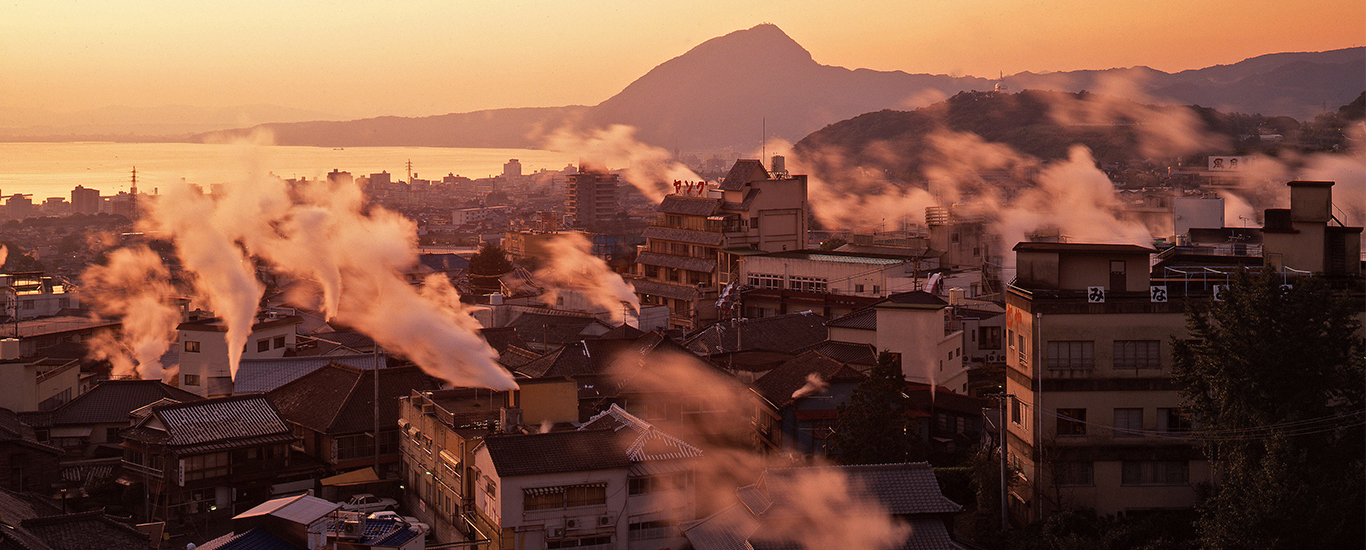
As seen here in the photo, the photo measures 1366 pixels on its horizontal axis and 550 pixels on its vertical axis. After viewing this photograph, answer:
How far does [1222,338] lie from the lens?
1908 cm

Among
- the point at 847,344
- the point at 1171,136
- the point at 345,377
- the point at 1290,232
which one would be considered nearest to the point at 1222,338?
the point at 1290,232

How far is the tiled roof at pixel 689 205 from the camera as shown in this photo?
52844 mm

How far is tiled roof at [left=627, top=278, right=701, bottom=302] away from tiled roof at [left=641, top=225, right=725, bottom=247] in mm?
2105

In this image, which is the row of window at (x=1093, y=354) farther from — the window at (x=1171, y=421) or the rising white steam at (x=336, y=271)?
the rising white steam at (x=336, y=271)

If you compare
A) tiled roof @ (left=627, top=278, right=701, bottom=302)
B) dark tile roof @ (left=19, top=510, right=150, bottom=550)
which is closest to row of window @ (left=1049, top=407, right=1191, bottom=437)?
dark tile roof @ (left=19, top=510, right=150, bottom=550)

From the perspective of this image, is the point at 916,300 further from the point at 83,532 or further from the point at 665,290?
the point at 83,532

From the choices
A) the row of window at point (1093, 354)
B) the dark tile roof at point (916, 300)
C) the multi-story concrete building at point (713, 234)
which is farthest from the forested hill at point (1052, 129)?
the row of window at point (1093, 354)

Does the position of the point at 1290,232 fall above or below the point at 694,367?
above

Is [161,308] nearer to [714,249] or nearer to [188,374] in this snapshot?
[188,374]

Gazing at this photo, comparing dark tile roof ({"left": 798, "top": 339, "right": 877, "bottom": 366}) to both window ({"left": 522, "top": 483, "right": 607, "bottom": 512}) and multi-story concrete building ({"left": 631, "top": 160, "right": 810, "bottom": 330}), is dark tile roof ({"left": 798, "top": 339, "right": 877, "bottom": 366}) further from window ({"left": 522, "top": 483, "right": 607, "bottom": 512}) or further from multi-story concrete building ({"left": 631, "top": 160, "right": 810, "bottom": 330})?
multi-story concrete building ({"left": 631, "top": 160, "right": 810, "bottom": 330})

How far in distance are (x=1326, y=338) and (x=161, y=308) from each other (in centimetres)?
4821

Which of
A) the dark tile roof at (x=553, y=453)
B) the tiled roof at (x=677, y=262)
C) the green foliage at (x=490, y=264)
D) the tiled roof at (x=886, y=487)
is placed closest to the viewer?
the tiled roof at (x=886, y=487)

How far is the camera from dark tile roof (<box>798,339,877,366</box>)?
33125 mm

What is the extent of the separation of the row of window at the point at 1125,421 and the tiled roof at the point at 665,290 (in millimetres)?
29354
